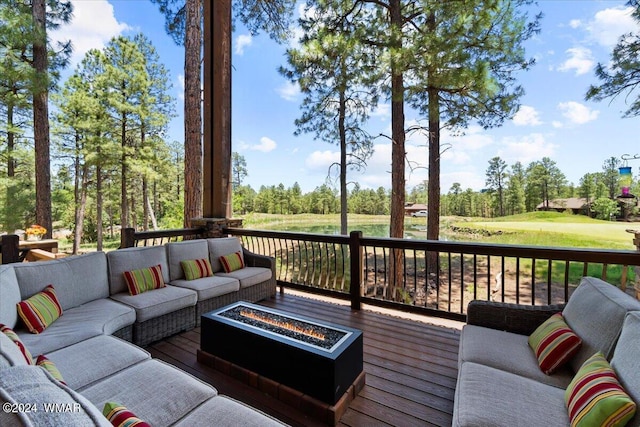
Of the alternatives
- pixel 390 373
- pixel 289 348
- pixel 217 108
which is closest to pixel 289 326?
pixel 289 348

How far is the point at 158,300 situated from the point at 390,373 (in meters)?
2.36

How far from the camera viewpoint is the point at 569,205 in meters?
9.10

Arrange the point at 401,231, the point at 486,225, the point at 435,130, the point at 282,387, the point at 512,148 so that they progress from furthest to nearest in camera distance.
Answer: the point at 486,225 → the point at 512,148 → the point at 435,130 → the point at 401,231 → the point at 282,387

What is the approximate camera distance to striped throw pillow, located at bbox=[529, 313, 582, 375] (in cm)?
166

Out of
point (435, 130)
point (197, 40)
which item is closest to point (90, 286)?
point (197, 40)

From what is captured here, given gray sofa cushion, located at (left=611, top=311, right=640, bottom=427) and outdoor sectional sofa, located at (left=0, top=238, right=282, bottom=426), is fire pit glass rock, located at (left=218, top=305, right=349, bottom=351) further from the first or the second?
gray sofa cushion, located at (left=611, top=311, right=640, bottom=427)

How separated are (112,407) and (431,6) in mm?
7150

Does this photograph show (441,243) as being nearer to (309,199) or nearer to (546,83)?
(546,83)

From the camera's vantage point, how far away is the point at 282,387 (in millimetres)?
2043

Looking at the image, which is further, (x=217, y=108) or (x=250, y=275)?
(x=217, y=108)

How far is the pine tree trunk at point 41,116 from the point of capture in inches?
295

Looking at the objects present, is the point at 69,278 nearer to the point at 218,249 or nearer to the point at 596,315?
the point at 218,249

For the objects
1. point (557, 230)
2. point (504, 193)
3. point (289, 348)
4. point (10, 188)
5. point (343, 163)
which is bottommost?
point (289, 348)

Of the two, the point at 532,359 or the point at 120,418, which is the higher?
the point at 120,418
